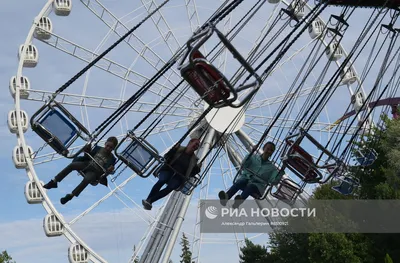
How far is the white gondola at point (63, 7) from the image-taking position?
81.3ft

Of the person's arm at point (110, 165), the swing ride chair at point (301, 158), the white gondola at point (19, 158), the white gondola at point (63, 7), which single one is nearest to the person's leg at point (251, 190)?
the swing ride chair at point (301, 158)

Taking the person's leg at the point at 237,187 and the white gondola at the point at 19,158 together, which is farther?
the white gondola at the point at 19,158

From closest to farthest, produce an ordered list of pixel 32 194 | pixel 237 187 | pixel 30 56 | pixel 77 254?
pixel 237 187, pixel 77 254, pixel 32 194, pixel 30 56

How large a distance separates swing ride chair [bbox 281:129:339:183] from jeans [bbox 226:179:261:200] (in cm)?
57

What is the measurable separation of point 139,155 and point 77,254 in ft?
38.8

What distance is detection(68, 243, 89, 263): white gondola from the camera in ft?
73.4

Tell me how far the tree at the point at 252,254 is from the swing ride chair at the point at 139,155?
17042 mm

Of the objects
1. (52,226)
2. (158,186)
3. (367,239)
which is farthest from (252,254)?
(158,186)

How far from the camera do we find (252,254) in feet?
92.7

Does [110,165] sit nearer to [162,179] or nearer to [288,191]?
[162,179]

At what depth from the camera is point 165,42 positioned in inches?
977

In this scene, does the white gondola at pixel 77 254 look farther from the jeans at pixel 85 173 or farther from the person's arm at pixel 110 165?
the person's arm at pixel 110 165

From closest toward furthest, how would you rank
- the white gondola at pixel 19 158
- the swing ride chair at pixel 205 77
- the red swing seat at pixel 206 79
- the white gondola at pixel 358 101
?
the swing ride chair at pixel 205 77
the red swing seat at pixel 206 79
the white gondola at pixel 19 158
the white gondola at pixel 358 101

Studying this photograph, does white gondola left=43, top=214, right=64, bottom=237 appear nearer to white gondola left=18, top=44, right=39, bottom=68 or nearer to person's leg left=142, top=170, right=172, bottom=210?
white gondola left=18, top=44, right=39, bottom=68
